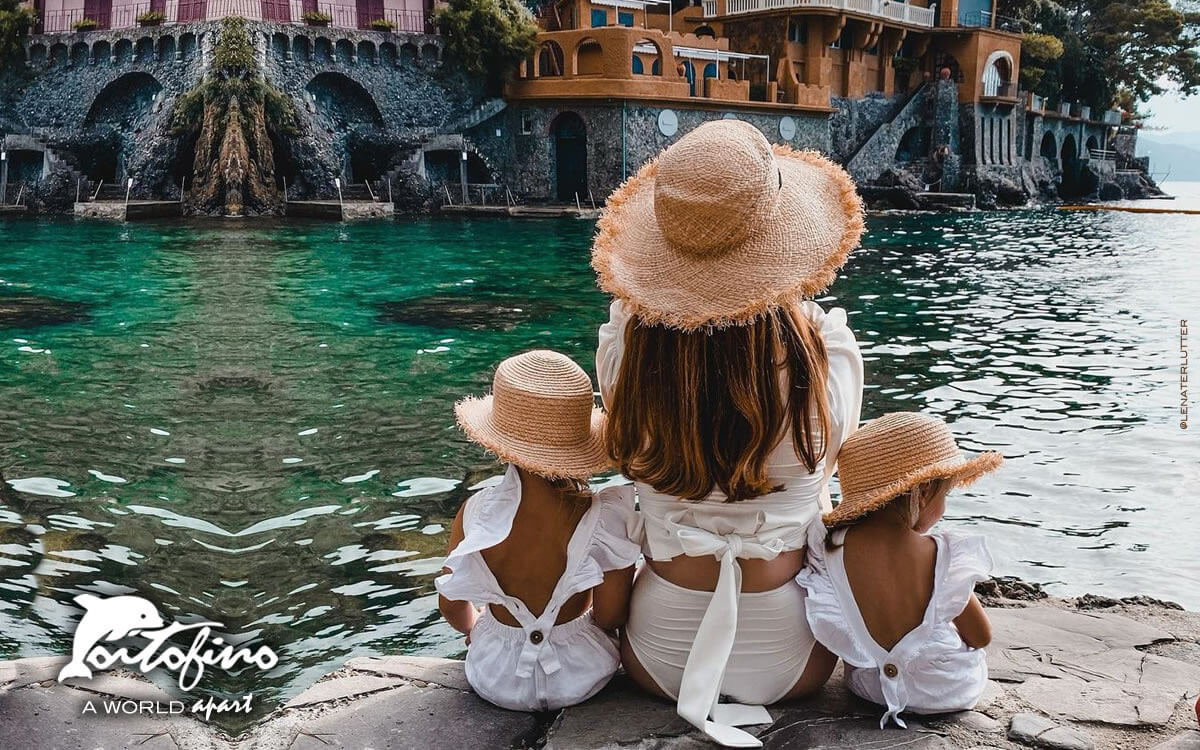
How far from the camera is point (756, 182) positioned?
2588mm

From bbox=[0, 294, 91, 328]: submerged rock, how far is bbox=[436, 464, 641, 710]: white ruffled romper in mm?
10710

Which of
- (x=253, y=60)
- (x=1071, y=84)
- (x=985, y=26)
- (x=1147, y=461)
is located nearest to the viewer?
(x=1147, y=461)

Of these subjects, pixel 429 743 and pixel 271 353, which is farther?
pixel 271 353

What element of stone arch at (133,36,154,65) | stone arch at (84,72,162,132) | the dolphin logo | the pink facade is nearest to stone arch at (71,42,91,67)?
the pink facade

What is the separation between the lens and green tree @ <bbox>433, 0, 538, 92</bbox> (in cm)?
3164

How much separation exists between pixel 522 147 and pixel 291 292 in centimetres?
1928

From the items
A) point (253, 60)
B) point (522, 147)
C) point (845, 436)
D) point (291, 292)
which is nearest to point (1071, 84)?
point (522, 147)

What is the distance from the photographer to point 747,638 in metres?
2.89

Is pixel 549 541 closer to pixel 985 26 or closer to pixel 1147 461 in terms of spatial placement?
pixel 1147 461

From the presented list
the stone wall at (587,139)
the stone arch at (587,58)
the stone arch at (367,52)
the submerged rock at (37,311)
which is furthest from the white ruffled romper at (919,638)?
the stone arch at (367,52)

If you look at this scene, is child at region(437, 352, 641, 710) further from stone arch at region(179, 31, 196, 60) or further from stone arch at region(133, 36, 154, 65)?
stone arch at region(133, 36, 154, 65)

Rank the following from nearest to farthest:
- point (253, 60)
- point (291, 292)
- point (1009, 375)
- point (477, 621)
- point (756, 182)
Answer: point (756, 182), point (477, 621), point (1009, 375), point (291, 292), point (253, 60)

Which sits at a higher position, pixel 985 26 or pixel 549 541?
pixel 985 26

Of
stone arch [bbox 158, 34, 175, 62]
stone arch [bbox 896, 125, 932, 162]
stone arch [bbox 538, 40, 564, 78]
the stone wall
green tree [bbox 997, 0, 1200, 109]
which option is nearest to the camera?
stone arch [bbox 158, 34, 175, 62]
